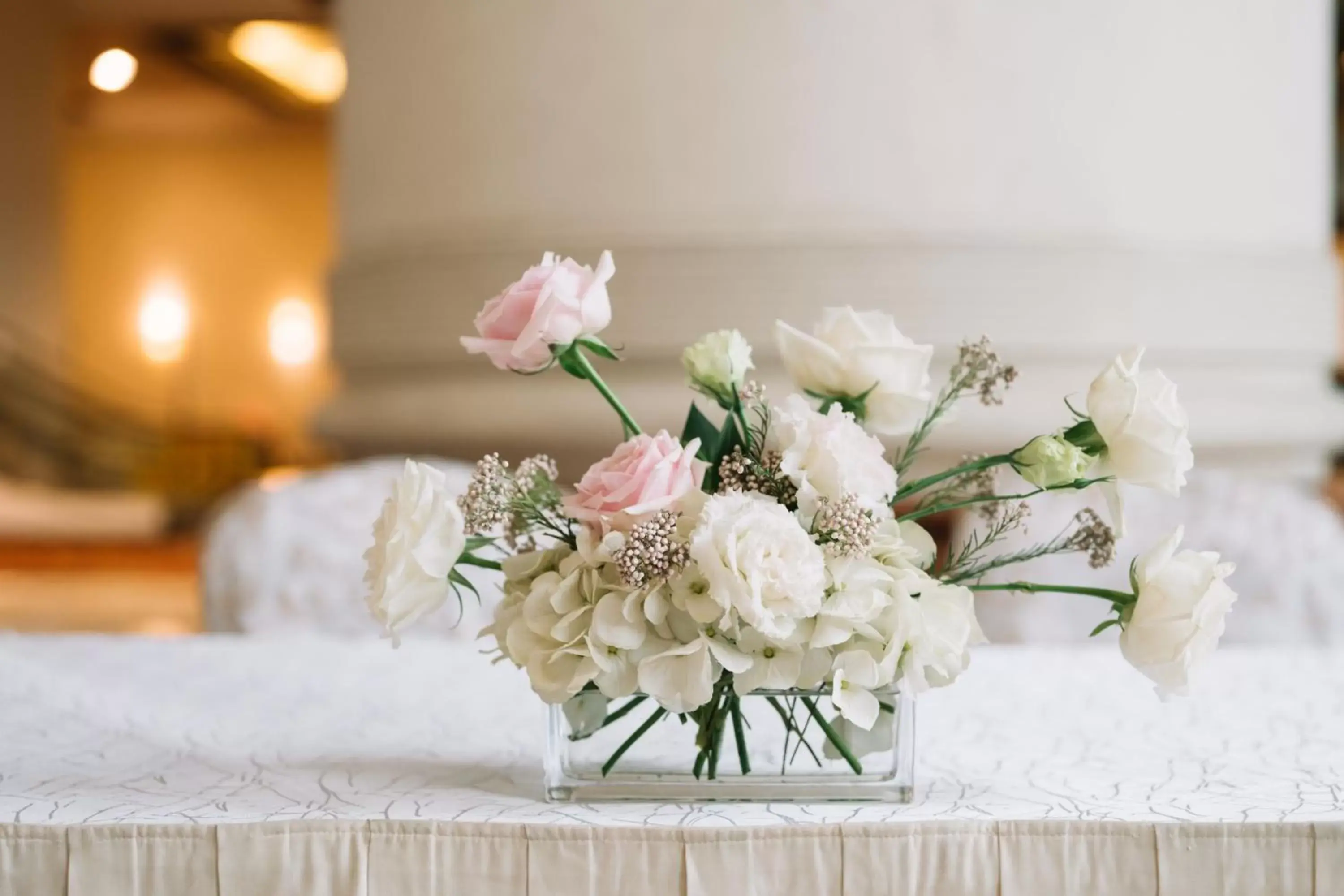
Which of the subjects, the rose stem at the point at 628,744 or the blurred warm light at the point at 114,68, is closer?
the rose stem at the point at 628,744

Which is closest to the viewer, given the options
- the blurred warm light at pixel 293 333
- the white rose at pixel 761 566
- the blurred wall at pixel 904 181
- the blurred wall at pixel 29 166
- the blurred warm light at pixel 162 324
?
the white rose at pixel 761 566

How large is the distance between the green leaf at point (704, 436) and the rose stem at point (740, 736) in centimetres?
14

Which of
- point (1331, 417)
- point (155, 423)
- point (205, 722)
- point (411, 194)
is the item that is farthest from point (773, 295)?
point (155, 423)

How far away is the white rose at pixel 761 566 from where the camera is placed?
→ 26.5 inches

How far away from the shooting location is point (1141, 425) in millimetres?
730

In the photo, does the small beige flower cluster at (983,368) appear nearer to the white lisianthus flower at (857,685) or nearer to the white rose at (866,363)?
the white rose at (866,363)

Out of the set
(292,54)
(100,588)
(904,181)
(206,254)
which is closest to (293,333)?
(206,254)

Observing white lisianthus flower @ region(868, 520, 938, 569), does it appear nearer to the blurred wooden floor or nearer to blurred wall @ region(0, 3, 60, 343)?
the blurred wooden floor

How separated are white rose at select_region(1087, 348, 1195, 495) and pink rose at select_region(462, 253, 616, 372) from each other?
10.7 inches

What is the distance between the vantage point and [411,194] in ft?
7.82

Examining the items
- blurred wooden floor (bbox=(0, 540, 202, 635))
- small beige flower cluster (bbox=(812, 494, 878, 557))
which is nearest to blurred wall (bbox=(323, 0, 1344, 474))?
small beige flower cluster (bbox=(812, 494, 878, 557))

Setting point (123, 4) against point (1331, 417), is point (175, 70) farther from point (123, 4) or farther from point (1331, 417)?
point (1331, 417)

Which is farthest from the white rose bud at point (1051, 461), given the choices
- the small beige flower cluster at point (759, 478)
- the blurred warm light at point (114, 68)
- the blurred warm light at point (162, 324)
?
the blurred warm light at point (162, 324)

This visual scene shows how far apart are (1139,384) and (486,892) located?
0.44m
